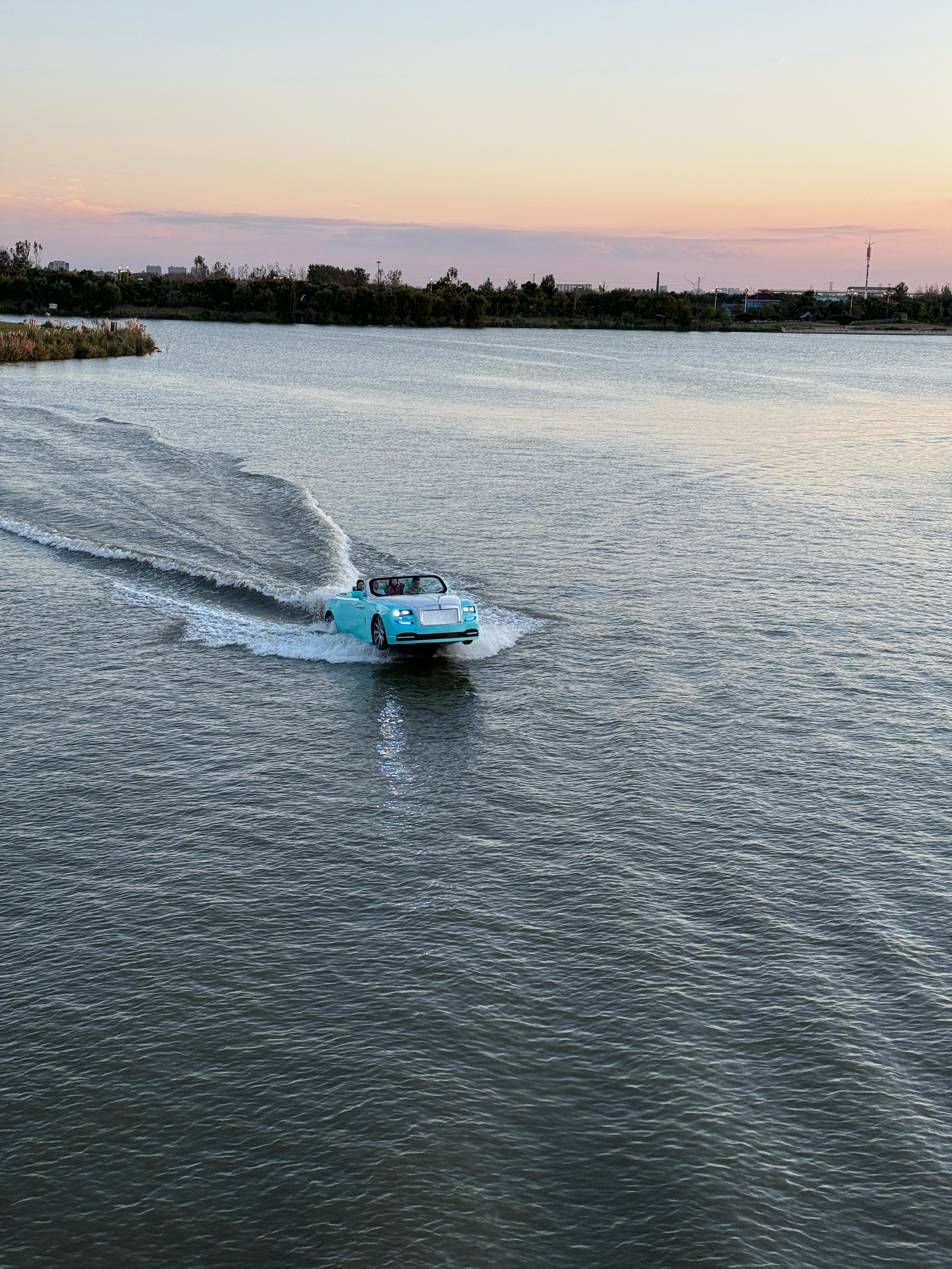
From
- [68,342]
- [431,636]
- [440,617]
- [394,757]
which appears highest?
[68,342]

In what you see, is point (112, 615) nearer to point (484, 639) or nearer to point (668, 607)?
point (484, 639)

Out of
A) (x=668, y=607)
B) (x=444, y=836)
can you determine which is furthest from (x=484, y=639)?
(x=444, y=836)

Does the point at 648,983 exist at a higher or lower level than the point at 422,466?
lower

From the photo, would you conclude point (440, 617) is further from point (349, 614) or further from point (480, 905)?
point (480, 905)

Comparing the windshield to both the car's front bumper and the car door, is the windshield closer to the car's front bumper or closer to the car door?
the car door

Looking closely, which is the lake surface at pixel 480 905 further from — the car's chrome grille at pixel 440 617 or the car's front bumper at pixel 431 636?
the car's chrome grille at pixel 440 617

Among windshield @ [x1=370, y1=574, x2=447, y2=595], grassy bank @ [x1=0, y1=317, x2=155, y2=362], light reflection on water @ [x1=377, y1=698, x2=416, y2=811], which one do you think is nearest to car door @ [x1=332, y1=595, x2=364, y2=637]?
windshield @ [x1=370, y1=574, x2=447, y2=595]

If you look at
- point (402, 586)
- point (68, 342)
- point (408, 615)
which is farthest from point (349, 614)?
point (68, 342)
